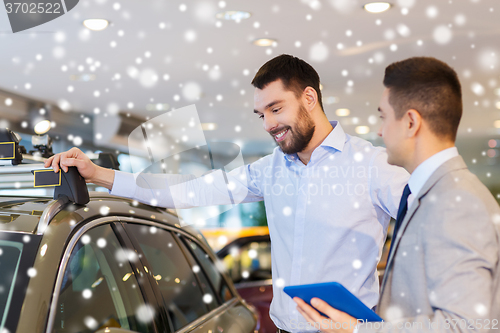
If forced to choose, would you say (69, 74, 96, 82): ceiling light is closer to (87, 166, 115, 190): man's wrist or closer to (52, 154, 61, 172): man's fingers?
(87, 166, 115, 190): man's wrist

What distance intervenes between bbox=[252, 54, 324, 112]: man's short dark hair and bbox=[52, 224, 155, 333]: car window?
0.80 meters

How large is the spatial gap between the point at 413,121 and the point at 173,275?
1.25m

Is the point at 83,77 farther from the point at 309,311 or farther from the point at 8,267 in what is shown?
the point at 309,311

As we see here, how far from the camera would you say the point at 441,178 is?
106 cm

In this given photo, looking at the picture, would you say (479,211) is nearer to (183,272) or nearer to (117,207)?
(117,207)

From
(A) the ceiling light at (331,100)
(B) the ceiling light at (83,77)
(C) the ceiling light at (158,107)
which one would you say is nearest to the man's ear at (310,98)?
(B) the ceiling light at (83,77)

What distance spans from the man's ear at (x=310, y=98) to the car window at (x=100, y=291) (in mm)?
859

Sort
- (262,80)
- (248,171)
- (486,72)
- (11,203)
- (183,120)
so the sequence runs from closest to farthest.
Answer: (11,203), (262,80), (248,171), (486,72), (183,120)

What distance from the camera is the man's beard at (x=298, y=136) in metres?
1.74

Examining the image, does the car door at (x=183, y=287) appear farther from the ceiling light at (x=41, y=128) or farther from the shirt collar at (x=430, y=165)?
the shirt collar at (x=430, y=165)

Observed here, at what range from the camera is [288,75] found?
180cm

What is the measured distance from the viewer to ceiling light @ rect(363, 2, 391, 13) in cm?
350

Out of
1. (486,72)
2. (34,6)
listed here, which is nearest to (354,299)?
(34,6)

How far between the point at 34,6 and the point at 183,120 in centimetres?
442
